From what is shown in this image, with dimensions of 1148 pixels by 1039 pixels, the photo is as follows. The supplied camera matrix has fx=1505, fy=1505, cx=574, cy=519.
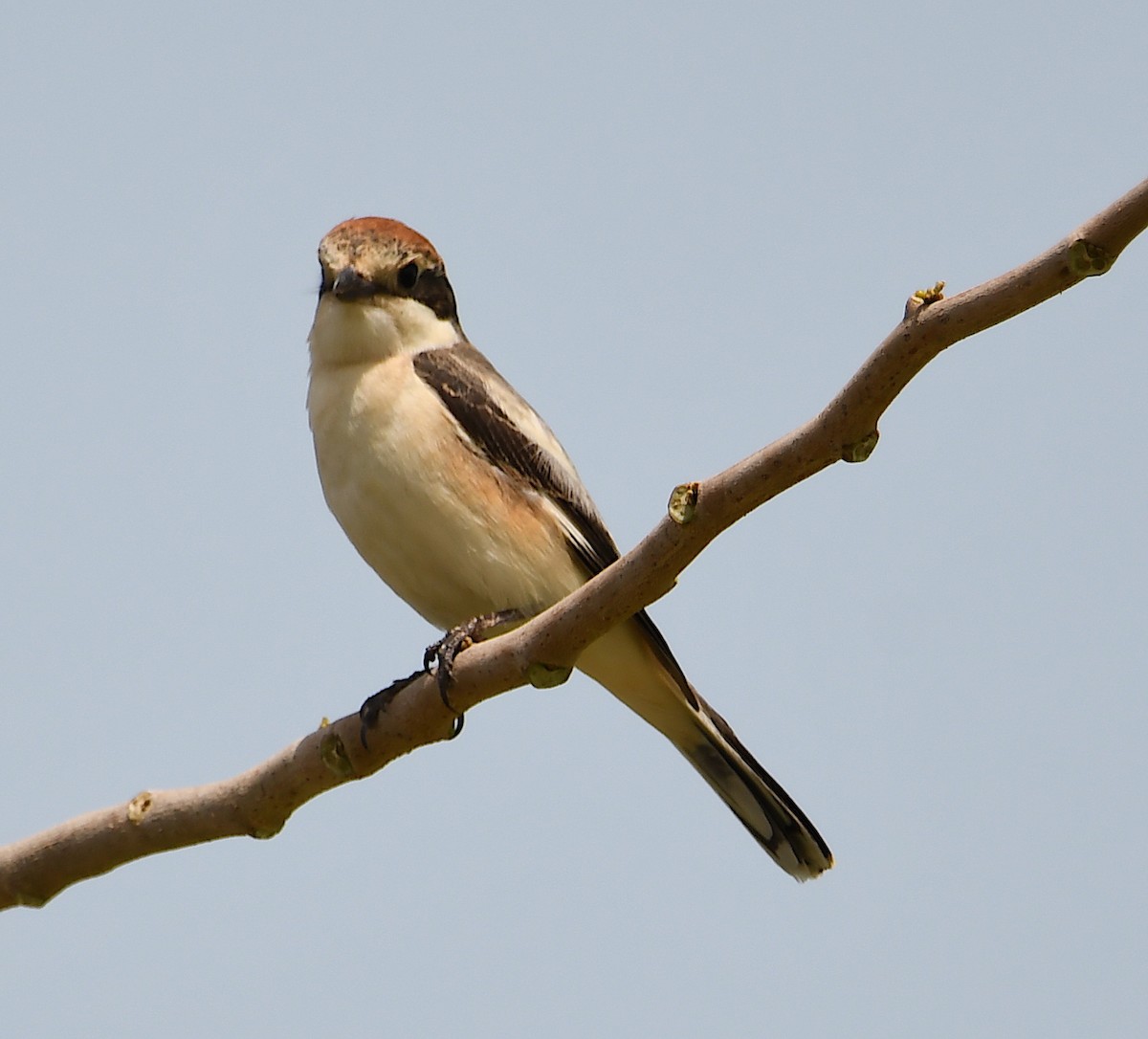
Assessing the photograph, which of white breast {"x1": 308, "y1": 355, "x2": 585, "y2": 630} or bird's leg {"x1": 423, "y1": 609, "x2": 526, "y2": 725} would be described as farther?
white breast {"x1": 308, "y1": 355, "x2": 585, "y2": 630}

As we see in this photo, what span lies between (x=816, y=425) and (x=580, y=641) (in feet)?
3.52

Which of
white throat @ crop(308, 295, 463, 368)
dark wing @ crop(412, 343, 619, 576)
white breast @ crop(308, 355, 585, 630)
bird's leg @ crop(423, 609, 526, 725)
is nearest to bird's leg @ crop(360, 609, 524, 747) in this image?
bird's leg @ crop(423, 609, 526, 725)

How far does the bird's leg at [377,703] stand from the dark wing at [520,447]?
1.16 meters

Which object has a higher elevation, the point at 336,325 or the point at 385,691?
the point at 336,325

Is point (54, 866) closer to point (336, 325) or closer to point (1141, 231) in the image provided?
point (336, 325)

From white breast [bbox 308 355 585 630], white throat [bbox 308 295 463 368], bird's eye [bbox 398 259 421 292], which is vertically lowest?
white breast [bbox 308 355 585 630]

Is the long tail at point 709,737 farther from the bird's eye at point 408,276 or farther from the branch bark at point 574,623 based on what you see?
the bird's eye at point 408,276

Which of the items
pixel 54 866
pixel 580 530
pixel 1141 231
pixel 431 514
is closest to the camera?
pixel 1141 231

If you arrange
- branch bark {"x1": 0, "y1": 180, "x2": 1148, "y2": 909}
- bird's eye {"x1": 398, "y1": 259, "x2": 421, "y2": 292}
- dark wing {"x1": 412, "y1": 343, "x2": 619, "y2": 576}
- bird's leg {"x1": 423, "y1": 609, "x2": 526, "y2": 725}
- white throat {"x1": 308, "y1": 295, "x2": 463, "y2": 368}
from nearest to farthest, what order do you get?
1. branch bark {"x1": 0, "y1": 180, "x2": 1148, "y2": 909}
2. bird's leg {"x1": 423, "y1": 609, "x2": 526, "y2": 725}
3. dark wing {"x1": 412, "y1": 343, "x2": 619, "y2": 576}
4. white throat {"x1": 308, "y1": 295, "x2": 463, "y2": 368}
5. bird's eye {"x1": 398, "y1": 259, "x2": 421, "y2": 292}

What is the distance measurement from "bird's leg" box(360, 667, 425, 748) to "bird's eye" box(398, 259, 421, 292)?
201 cm

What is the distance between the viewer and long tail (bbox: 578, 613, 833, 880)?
6.34 meters

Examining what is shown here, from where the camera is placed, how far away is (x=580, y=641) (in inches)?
178

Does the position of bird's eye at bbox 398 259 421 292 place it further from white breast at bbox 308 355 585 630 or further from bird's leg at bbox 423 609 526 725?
bird's leg at bbox 423 609 526 725

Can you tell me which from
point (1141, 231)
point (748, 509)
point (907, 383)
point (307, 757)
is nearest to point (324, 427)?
point (307, 757)
